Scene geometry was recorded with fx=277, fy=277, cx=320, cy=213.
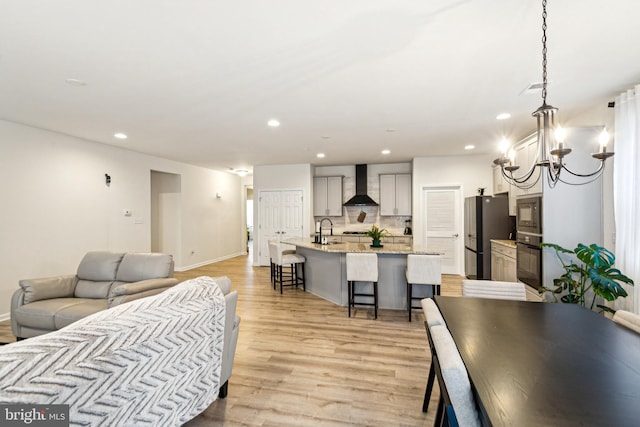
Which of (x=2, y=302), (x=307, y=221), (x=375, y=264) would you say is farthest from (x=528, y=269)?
(x=2, y=302)

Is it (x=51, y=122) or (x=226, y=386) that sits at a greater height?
(x=51, y=122)

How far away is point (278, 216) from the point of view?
7.34 meters

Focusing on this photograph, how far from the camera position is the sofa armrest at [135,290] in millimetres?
2748

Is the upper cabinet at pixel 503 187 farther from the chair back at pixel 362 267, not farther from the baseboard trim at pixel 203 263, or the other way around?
the baseboard trim at pixel 203 263

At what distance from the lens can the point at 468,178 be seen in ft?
20.4

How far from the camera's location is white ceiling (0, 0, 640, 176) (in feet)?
5.65

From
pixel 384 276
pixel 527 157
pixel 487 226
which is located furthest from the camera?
pixel 487 226

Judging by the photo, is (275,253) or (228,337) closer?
(228,337)

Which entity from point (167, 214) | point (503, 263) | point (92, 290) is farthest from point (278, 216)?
point (503, 263)

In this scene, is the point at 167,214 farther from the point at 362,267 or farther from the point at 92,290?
the point at 362,267

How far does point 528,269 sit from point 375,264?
6.63 feet

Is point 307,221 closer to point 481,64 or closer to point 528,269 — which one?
point 528,269

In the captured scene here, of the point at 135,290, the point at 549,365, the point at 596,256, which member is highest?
the point at 596,256

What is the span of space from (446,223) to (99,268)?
20.7ft
